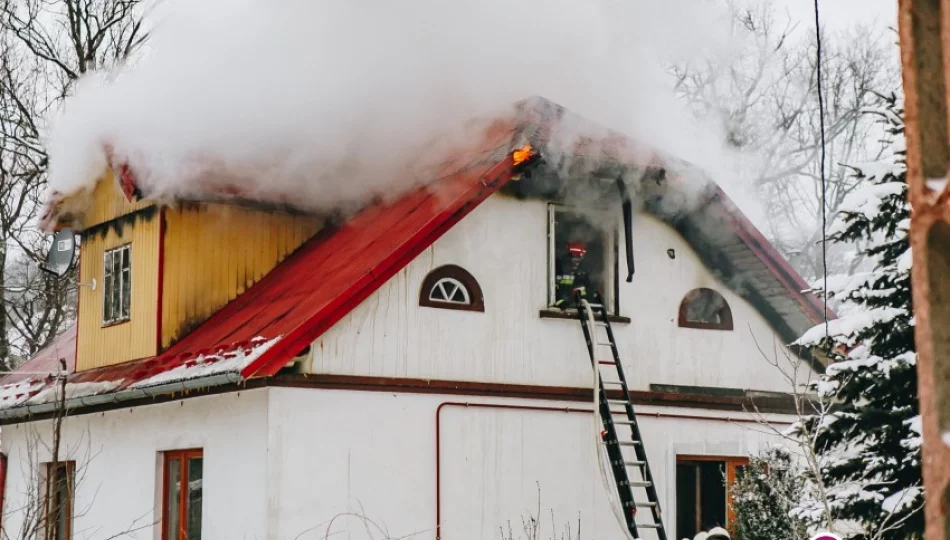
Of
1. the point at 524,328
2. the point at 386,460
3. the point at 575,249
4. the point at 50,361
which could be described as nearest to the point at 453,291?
the point at 524,328

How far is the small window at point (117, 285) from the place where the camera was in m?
14.3

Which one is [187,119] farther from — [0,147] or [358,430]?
[0,147]

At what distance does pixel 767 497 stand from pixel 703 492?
4.50ft

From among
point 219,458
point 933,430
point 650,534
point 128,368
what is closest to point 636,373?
point 650,534

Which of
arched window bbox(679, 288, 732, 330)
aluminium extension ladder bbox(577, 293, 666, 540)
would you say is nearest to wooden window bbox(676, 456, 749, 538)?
aluminium extension ladder bbox(577, 293, 666, 540)

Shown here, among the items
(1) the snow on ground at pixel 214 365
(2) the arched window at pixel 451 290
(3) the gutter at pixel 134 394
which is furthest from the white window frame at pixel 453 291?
(3) the gutter at pixel 134 394

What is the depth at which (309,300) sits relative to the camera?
11.7m

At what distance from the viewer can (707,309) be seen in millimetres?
14047

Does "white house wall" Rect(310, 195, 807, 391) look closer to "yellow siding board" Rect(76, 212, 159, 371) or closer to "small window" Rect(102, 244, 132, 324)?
Result: "yellow siding board" Rect(76, 212, 159, 371)

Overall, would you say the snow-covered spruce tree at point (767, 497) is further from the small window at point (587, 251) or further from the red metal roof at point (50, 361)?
the red metal roof at point (50, 361)

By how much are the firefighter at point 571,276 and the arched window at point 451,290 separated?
2.89ft

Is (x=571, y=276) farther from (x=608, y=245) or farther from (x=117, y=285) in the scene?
(x=117, y=285)

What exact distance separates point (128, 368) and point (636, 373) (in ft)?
17.2

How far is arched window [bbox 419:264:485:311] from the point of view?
12203mm
